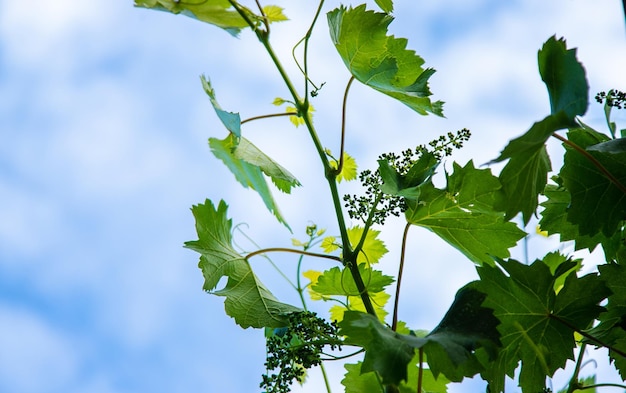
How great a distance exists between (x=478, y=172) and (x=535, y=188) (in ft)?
0.31

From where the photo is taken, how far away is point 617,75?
73 cm

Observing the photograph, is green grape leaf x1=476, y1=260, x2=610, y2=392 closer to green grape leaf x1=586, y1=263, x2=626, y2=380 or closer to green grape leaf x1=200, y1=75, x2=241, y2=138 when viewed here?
green grape leaf x1=586, y1=263, x2=626, y2=380

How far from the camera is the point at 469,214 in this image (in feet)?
2.28

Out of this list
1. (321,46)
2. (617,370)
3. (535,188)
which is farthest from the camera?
(321,46)

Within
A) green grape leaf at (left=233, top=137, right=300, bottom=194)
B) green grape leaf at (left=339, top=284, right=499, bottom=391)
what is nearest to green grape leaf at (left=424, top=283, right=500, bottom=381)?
green grape leaf at (left=339, top=284, right=499, bottom=391)

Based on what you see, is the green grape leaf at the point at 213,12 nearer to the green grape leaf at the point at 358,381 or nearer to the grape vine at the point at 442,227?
the grape vine at the point at 442,227

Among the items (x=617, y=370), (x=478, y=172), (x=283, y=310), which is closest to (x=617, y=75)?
(x=478, y=172)

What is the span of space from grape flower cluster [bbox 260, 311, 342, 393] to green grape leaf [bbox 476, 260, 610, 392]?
15 centimetres

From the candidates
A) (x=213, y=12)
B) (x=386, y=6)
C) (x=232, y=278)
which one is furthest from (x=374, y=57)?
(x=232, y=278)

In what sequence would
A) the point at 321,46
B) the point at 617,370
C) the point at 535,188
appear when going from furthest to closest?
the point at 321,46 < the point at 617,370 < the point at 535,188

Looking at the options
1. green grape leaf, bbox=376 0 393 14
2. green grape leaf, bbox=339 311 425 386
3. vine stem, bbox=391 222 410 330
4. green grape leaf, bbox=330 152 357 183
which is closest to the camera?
green grape leaf, bbox=339 311 425 386

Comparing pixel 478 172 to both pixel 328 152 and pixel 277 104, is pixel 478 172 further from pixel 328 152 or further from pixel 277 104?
pixel 277 104

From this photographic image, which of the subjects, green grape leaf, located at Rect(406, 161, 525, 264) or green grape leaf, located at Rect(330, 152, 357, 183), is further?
green grape leaf, located at Rect(330, 152, 357, 183)

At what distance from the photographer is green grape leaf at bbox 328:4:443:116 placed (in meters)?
0.69
